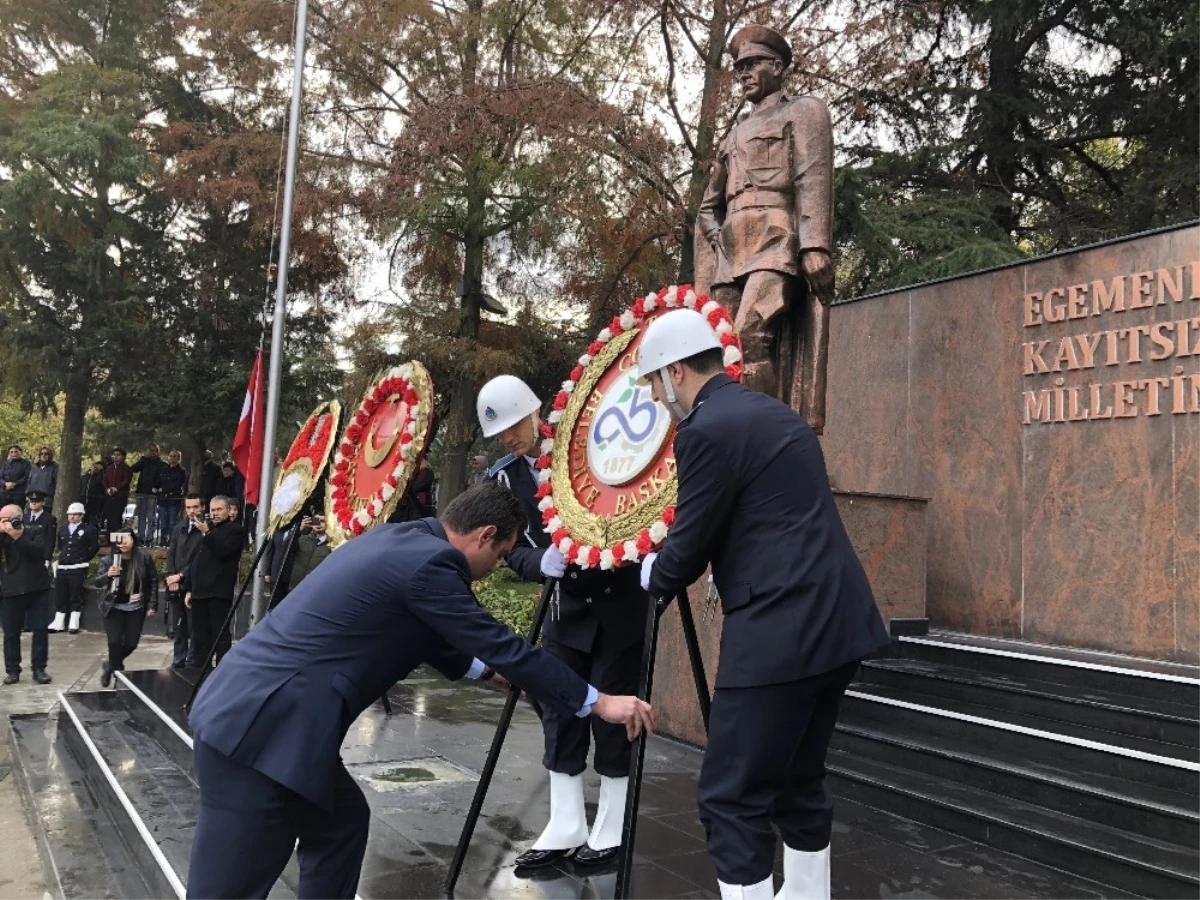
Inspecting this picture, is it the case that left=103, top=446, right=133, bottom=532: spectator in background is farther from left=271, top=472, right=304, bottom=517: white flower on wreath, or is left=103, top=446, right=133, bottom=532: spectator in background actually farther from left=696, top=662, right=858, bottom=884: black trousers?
left=696, top=662, right=858, bottom=884: black trousers

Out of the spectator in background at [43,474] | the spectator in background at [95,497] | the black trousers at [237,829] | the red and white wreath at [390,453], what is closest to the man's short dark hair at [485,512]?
the black trousers at [237,829]

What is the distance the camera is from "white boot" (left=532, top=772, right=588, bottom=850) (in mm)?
3768

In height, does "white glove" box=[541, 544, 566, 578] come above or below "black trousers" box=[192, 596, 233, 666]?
above

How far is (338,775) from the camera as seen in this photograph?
2.62 meters

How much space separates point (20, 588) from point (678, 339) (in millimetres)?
9152

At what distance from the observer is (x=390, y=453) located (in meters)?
5.55

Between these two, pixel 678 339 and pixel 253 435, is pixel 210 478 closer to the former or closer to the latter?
pixel 253 435

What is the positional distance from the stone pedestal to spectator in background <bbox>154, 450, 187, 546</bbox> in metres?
12.1

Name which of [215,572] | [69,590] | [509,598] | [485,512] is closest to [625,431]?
[485,512]

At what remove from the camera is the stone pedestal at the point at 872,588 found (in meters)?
5.94

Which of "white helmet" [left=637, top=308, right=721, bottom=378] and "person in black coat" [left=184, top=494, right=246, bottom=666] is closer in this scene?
"white helmet" [left=637, top=308, right=721, bottom=378]

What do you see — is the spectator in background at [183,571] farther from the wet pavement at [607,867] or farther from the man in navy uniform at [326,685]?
the man in navy uniform at [326,685]

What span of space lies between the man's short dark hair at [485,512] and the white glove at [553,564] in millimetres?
856

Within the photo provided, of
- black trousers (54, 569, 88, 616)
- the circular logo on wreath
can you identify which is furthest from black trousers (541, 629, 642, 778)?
black trousers (54, 569, 88, 616)
